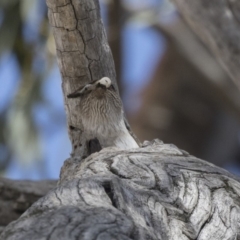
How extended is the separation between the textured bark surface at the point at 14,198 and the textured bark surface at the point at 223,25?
1.11 meters

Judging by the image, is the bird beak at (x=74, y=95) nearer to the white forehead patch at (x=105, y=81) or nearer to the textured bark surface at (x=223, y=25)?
the white forehead patch at (x=105, y=81)

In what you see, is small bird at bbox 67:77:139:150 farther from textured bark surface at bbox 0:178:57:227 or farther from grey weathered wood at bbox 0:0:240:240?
textured bark surface at bbox 0:178:57:227

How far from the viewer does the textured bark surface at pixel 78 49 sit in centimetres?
227

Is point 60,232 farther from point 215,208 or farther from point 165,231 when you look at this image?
point 215,208

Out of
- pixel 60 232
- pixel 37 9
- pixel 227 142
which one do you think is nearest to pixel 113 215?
pixel 60 232

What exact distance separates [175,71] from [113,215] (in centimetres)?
600

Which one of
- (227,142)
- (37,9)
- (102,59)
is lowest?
(227,142)

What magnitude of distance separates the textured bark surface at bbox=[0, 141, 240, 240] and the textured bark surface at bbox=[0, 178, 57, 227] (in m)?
0.97

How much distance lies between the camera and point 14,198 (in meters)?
3.21

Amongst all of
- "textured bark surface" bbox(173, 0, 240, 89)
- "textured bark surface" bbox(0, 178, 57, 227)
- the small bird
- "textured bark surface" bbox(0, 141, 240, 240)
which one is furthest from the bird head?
"textured bark surface" bbox(173, 0, 240, 89)

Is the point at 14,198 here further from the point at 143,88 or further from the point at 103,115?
the point at 143,88

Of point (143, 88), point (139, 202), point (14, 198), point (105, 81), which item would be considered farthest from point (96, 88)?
point (143, 88)

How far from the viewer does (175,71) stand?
7.42 metres

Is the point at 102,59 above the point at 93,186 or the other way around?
above
